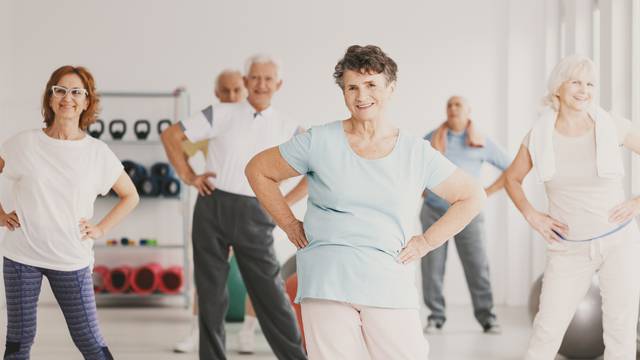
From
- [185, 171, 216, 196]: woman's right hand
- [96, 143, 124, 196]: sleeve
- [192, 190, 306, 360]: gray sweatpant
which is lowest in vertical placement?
[192, 190, 306, 360]: gray sweatpant

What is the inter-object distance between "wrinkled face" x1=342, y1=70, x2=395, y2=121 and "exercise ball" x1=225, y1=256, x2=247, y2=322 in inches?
158

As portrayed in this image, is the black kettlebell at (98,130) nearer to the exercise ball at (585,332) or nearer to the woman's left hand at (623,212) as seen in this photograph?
the exercise ball at (585,332)

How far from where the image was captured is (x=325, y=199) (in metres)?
2.85

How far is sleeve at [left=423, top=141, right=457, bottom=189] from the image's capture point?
2895mm

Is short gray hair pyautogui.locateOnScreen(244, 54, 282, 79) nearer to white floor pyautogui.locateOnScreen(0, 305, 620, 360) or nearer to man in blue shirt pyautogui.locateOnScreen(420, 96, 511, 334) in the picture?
white floor pyautogui.locateOnScreen(0, 305, 620, 360)

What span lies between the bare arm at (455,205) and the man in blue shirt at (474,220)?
361 cm

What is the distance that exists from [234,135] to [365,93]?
197cm

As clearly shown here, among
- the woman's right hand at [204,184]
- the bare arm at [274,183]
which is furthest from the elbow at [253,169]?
the woman's right hand at [204,184]

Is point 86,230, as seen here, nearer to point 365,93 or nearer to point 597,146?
point 365,93

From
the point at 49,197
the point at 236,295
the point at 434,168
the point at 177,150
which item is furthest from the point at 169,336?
the point at 434,168

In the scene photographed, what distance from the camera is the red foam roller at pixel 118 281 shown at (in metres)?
8.04

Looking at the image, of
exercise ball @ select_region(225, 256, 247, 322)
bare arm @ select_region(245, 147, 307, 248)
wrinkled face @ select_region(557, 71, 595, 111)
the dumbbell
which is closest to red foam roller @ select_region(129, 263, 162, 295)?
the dumbbell

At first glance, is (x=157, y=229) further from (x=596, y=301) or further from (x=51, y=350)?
(x=596, y=301)

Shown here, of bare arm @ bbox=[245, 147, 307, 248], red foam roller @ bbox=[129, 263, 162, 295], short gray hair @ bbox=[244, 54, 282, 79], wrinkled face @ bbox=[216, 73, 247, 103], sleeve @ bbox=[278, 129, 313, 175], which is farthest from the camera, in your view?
red foam roller @ bbox=[129, 263, 162, 295]
